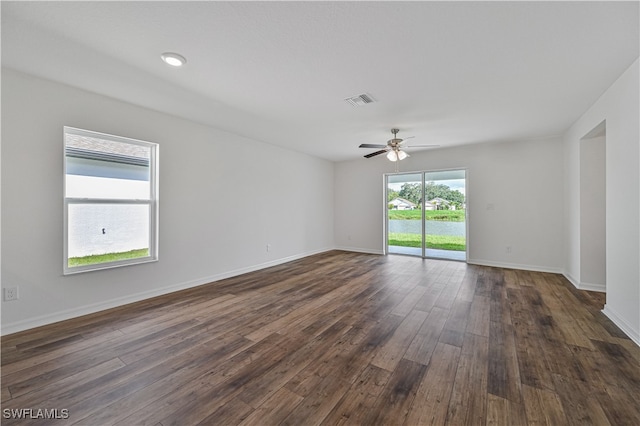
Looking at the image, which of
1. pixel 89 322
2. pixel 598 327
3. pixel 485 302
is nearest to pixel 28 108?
pixel 89 322

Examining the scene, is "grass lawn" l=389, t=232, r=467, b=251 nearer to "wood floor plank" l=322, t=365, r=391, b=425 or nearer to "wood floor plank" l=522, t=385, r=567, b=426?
"wood floor plank" l=522, t=385, r=567, b=426

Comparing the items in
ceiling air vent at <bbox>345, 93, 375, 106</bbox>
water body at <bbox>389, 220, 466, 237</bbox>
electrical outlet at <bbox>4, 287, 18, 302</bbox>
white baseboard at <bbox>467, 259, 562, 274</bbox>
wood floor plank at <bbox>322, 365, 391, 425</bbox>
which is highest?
ceiling air vent at <bbox>345, 93, 375, 106</bbox>

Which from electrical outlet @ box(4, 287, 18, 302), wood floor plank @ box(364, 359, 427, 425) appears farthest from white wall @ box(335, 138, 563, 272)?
electrical outlet @ box(4, 287, 18, 302)

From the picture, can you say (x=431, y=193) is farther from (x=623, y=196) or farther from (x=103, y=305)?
(x=103, y=305)

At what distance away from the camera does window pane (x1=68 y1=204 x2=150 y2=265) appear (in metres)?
2.98

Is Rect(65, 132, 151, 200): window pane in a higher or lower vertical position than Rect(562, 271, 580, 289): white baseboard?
higher

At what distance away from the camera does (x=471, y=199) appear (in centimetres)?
570

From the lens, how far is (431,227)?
245 inches

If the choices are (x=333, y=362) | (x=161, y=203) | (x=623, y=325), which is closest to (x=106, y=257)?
(x=161, y=203)

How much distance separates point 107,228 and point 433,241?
20.6 ft

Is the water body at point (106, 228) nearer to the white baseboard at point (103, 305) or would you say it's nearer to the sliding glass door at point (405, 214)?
the white baseboard at point (103, 305)

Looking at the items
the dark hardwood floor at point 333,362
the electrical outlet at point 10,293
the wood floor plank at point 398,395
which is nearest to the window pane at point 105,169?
the electrical outlet at point 10,293

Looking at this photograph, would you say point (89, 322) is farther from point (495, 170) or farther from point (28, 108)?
point (495, 170)

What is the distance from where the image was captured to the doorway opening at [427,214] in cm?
592
